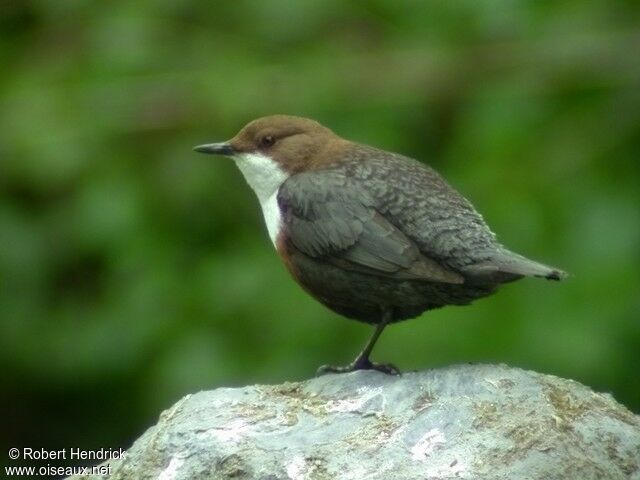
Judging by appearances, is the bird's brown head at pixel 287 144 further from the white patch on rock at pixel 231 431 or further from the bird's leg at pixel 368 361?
the white patch on rock at pixel 231 431

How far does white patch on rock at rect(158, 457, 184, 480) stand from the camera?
4.02 meters

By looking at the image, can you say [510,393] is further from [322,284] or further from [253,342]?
[253,342]

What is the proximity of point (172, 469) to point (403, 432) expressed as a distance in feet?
2.08

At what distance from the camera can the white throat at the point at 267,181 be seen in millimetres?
5043

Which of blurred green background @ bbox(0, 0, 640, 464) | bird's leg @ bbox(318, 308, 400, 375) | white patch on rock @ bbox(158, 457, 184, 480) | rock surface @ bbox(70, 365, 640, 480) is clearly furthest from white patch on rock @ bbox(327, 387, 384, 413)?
blurred green background @ bbox(0, 0, 640, 464)

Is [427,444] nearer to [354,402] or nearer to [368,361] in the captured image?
[354,402]

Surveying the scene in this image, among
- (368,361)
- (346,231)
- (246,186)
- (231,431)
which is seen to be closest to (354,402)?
(231,431)

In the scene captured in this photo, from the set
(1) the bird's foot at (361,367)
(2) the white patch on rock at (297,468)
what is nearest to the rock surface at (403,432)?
(2) the white patch on rock at (297,468)

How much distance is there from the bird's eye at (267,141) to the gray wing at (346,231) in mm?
318

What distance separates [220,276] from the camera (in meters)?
6.43

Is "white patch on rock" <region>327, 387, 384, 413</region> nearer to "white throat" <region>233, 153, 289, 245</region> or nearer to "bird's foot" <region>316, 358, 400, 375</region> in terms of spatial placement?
"bird's foot" <region>316, 358, 400, 375</region>

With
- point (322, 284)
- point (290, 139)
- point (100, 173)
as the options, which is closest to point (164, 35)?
point (100, 173)

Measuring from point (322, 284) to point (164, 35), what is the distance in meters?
2.54

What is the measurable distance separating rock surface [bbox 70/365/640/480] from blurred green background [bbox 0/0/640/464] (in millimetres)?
1288
